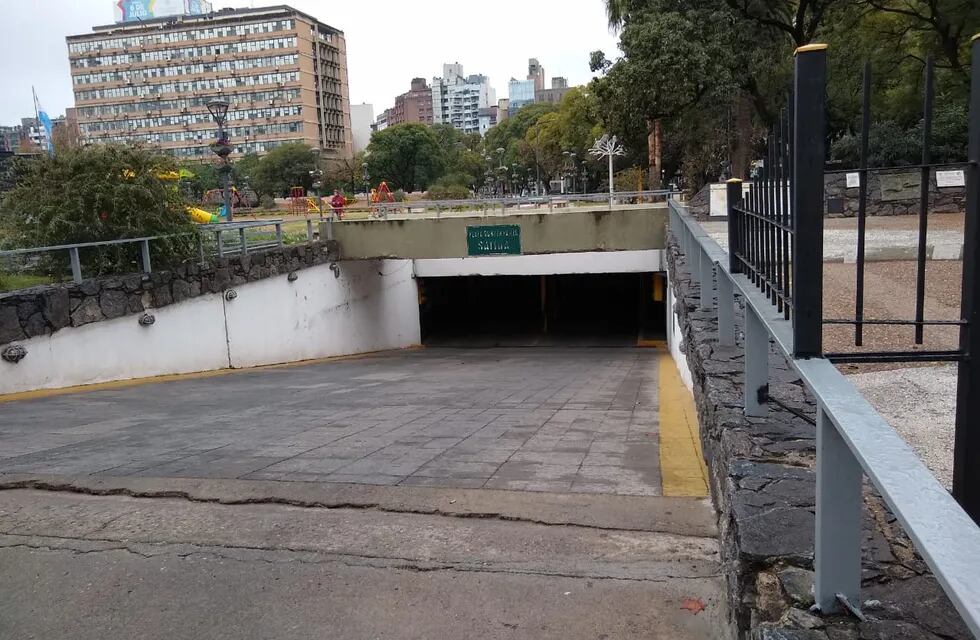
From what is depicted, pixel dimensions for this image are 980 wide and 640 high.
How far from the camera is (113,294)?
12.2m

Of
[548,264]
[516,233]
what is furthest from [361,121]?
[516,233]

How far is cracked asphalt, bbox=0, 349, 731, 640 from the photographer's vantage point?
3.45 metres

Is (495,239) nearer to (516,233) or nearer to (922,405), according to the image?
(516,233)

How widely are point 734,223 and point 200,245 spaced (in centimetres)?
1213

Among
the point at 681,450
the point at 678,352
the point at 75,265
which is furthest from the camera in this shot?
the point at 678,352

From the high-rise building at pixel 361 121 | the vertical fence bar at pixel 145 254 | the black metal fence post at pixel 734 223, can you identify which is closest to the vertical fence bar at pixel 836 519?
the black metal fence post at pixel 734 223

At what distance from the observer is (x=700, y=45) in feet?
74.0

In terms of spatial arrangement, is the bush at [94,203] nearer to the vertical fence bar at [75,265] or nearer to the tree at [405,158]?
the vertical fence bar at [75,265]

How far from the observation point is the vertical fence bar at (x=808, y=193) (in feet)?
7.54

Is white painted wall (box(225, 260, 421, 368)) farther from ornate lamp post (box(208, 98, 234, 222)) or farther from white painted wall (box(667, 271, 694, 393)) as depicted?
white painted wall (box(667, 271, 694, 393))

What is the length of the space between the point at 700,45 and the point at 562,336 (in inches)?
439

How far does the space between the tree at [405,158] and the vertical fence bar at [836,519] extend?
84644 millimetres

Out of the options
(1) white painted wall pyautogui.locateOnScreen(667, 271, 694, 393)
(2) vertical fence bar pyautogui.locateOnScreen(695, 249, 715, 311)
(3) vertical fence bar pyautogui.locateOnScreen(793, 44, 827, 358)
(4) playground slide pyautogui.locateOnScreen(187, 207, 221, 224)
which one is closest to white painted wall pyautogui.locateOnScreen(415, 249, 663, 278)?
(4) playground slide pyautogui.locateOnScreen(187, 207, 221, 224)

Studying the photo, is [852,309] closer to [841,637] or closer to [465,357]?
[841,637]
